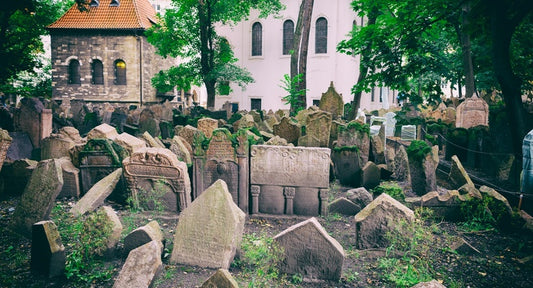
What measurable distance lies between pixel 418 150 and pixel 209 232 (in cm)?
454

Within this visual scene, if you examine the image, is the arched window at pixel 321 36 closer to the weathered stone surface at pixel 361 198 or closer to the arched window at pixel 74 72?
the arched window at pixel 74 72

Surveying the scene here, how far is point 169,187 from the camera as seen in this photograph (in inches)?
224

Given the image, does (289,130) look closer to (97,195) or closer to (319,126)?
(319,126)

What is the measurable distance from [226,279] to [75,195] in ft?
16.1

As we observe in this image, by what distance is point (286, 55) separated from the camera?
24.8m

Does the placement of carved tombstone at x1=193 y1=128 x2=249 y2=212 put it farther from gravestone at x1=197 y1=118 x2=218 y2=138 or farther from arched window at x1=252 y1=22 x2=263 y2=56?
arched window at x1=252 y1=22 x2=263 y2=56

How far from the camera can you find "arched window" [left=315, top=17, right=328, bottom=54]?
23.9 metres

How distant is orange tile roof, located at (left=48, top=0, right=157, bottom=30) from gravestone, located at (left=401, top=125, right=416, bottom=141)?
68.9 feet

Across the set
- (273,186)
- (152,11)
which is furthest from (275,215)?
(152,11)

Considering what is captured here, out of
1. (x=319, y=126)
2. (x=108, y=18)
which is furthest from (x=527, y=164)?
(x=108, y=18)

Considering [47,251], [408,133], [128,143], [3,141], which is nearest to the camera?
[47,251]

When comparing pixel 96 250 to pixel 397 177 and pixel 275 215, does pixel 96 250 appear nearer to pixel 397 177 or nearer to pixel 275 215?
pixel 275 215

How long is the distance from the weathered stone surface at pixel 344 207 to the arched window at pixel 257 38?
21.4 metres

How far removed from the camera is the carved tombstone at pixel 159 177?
18.4 feet
